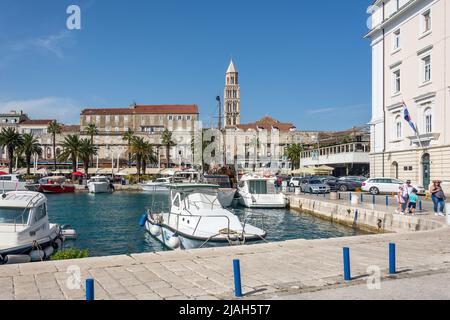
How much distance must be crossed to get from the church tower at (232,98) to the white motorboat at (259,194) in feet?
445

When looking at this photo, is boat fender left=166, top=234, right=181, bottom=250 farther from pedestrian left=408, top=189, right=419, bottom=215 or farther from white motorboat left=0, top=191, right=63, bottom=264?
pedestrian left=408, top=189, right=419, bottom=215

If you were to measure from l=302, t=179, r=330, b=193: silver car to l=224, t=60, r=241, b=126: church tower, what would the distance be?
12969 centimetres

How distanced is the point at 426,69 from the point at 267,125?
316 ft

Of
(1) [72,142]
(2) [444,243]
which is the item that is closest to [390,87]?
(2) [444,243]

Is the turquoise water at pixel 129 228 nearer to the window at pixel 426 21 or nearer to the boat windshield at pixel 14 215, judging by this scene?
the boat windshield at pixel 14 215

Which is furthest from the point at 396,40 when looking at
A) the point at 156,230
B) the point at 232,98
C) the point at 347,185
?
the point at 232,98

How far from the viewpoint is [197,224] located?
18.5 metres

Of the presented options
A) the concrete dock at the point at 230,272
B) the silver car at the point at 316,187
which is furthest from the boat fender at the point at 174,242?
the silver car at the point at 316,187

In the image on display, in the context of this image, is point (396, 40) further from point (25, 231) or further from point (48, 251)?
point (25, 231)

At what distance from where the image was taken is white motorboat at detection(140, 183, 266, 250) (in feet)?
58.9

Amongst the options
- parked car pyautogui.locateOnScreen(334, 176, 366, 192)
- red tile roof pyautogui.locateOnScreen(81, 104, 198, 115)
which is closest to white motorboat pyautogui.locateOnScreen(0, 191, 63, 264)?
parked car pyautogui.locateOnScreen(334, 176, 366, 192)
